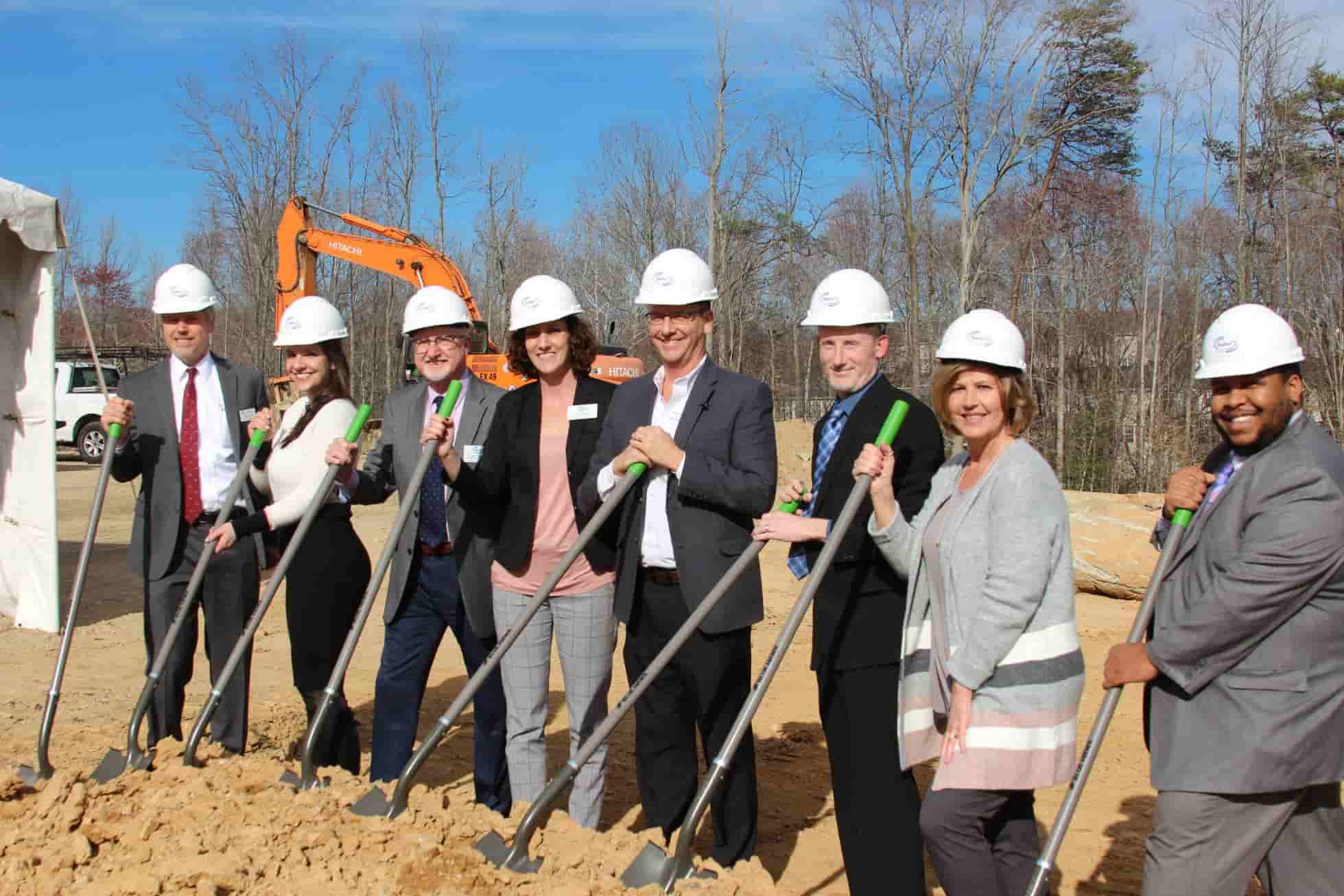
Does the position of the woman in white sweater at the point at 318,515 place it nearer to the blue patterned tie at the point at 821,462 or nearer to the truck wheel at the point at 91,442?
the blue patterned tie at the point at 821,462

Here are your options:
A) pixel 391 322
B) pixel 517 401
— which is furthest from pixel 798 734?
pixel 391 322

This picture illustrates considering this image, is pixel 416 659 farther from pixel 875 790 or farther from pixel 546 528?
pixel 875 790

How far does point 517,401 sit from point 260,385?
1261mm

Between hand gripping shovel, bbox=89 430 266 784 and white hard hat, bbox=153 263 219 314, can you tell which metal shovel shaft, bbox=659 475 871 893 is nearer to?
hand gripping shovel, bbox=89 430 266 784

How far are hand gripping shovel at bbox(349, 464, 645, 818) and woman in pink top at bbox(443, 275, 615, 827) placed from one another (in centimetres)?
20

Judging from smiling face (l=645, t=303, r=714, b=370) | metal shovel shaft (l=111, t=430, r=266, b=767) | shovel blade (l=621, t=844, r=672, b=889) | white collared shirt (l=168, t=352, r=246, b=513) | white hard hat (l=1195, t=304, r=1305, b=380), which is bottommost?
shovel blade (l=621, t=844, r=672, b=889)

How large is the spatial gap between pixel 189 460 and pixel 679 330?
7.08 feet

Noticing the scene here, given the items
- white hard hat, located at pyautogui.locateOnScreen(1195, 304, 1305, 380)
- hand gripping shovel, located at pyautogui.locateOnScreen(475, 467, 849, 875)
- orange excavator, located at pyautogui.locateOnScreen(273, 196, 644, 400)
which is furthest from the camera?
orange excavator, located at pyautogui.locateOnScreen(273, 196, 644, 400)

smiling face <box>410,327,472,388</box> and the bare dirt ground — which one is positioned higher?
smiling face <box>410,327,472,388</box>

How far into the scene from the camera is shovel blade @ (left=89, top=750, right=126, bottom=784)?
4.11 metres

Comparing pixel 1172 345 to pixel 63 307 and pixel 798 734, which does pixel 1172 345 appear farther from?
pixel 63 307

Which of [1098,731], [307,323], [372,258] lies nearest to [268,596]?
[307,323]

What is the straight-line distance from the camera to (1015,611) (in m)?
2.75

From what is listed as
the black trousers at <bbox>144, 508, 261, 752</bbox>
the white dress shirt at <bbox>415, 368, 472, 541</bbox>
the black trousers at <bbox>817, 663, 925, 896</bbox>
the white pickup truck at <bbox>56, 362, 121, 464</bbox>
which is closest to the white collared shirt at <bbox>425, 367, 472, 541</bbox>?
the white dress shirt at <bbox>415, 368, 472, 541</bbox>
